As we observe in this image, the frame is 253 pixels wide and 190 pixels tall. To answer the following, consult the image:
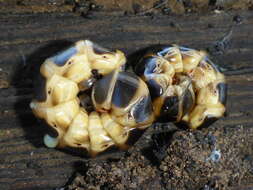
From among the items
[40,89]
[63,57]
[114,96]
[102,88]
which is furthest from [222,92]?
[40,89]

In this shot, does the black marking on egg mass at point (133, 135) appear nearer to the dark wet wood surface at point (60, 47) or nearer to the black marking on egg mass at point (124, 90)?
the black marking on egg mass at point (124, 90)

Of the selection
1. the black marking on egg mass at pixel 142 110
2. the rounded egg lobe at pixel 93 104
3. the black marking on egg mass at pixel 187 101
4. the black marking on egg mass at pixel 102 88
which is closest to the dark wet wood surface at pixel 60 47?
the rounded egg lobe at pixel 93 104

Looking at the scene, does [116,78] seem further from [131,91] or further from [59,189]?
[59,189]

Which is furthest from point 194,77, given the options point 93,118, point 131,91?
point 93,118

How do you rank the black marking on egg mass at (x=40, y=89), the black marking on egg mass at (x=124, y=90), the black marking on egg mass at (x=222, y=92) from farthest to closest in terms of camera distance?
the black marking on egg mass at (x=222, y=92)
the black marking on egg mass at (x=124, y=90)
the black marking on egg mass at (x=40, y=89)

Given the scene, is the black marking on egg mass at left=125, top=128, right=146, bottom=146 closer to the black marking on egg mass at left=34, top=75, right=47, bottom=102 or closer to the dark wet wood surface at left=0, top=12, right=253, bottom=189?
the dark wet wood surface at left=0, top=12, right=253, bottom=189

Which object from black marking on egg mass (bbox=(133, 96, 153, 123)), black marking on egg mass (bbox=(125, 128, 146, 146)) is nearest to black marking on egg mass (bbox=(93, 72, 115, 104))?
black marking on egg mass (bbox=(133, 96, 153, 123))
